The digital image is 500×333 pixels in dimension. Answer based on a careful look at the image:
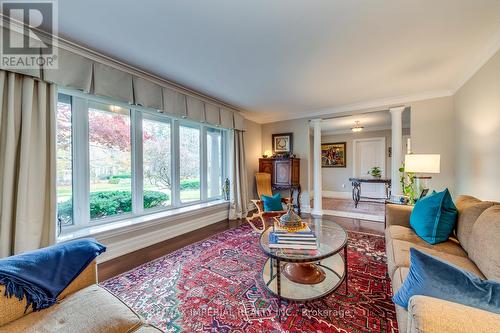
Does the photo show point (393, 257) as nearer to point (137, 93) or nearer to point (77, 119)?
point (137, 93)

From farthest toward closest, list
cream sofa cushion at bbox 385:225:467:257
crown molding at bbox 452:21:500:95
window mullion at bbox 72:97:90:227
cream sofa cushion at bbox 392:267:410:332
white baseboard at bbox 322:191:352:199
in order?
white baseboard at bbox 322:191:352:199, window mullion at bbox 72:97:90:227, crown molding at bbox 452:21:500:95, cream sofa cushion at bbox 385:225:467:257, cream sofa cushion at bbox 392:267:410:332

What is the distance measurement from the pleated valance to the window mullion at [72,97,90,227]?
14.0 inches

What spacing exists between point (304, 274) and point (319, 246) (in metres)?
0.35

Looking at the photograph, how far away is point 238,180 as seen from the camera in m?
4.39

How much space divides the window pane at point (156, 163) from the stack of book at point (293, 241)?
218cm

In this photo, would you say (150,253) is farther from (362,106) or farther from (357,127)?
(357,127)

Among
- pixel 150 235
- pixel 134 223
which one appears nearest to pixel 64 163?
pixel 134 223

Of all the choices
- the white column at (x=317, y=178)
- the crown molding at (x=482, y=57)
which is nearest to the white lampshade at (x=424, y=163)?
the crown molding at (x=482, y=57)

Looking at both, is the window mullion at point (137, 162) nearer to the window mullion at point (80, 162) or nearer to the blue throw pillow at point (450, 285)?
the window mullion at point (80, 162)

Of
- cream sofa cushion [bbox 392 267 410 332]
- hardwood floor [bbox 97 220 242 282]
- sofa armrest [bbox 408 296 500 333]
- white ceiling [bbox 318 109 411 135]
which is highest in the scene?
white ceiling [bbox 318 109 411 135]

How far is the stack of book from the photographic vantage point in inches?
67.0

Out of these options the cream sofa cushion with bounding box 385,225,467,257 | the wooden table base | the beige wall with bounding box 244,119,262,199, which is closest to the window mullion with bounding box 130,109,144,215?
the wooden table base

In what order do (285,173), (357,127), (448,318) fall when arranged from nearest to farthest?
1. (448,318)
2. (285,173)
3. (357,127)
